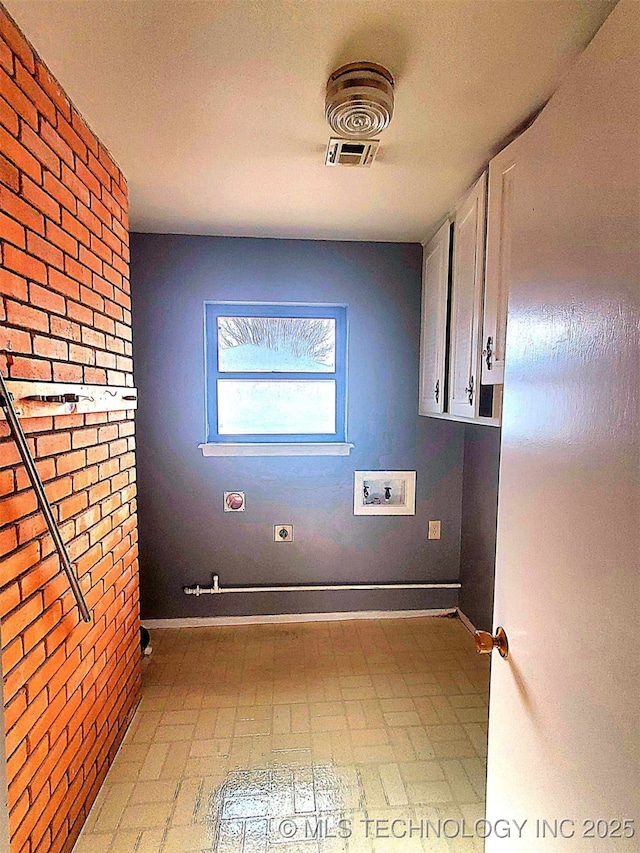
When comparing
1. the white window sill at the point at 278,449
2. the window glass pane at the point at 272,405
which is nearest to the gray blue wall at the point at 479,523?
the white window sill at the point at 278,449

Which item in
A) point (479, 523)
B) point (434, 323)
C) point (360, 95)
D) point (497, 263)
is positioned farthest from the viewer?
point (479, 523)

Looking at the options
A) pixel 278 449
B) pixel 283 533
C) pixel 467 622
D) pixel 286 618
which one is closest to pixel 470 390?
pixel 278 449

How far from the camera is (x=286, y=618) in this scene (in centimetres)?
288

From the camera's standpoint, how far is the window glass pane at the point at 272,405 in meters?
2.86

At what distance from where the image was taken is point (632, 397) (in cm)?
66

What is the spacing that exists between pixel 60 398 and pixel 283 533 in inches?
68.8

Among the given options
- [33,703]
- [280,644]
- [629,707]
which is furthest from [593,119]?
[280,644]

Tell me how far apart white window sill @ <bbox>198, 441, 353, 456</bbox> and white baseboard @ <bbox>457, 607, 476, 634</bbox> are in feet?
4.01

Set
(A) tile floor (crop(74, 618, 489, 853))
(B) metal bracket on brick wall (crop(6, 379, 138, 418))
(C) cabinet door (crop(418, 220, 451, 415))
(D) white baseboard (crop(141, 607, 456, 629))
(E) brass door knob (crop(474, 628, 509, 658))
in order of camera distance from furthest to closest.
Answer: (D) white baseboard (crop(141, 607, 456, 629)), (C) cabinet door (crop(418, 220, 451, 415)), (A) tile floor (crop(74, 618, 489, 853)), (B) metal bracket on brick wall (crop(6, 379, 138, 418)), (E) brass door knob (crop(474, 628, 509, 658))

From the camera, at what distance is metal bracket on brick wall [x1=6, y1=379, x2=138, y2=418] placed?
116 cm

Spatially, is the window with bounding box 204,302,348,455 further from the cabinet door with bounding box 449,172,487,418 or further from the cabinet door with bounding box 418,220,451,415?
the cabinet door with bounding box 449,172,487,418

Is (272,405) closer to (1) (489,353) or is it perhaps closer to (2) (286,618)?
(2) (286,618)

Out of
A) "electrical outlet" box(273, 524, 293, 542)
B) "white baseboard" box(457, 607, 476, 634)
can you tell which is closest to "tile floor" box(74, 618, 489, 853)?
"white baseboard" box(457, 607, 476, 634)

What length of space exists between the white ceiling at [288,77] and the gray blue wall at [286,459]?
0.68 m
